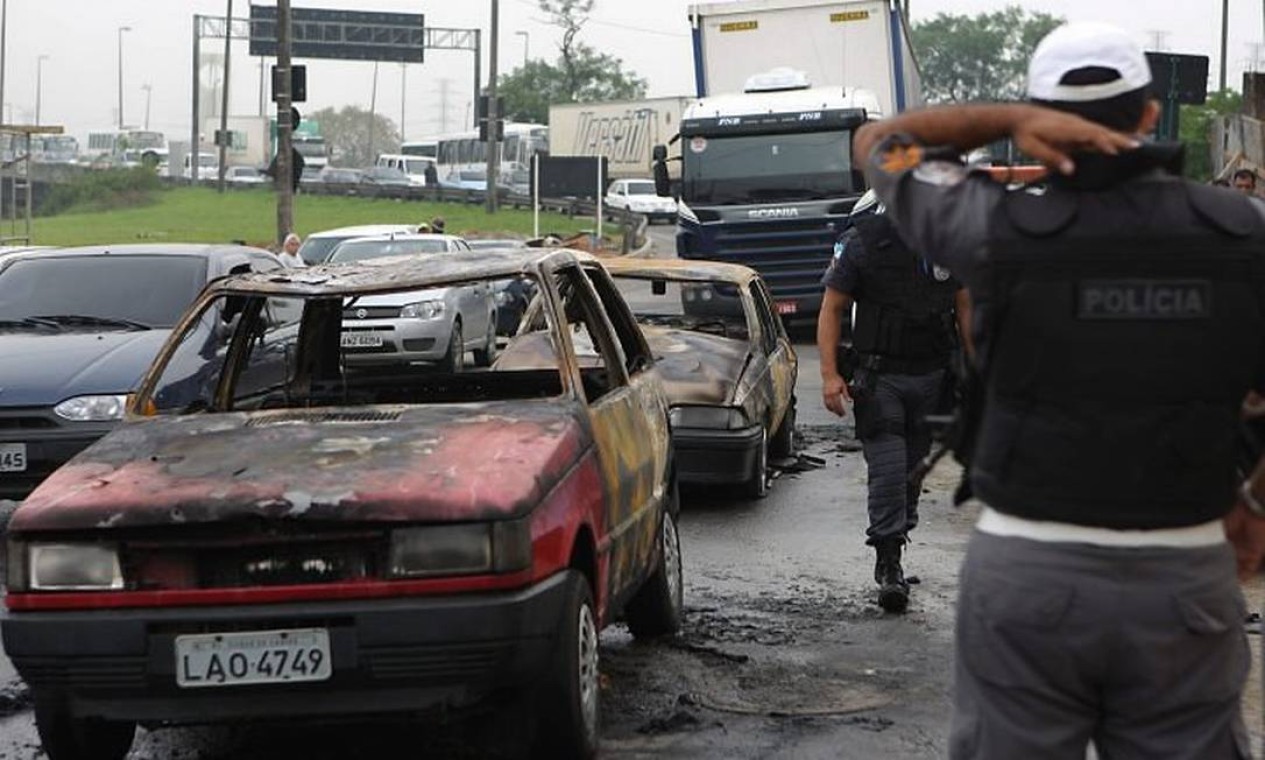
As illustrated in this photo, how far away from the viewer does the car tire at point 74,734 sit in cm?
533

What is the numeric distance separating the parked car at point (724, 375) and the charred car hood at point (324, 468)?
4.39 meters

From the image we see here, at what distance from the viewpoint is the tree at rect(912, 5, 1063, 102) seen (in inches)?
4865

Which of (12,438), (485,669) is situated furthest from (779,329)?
(485,669)

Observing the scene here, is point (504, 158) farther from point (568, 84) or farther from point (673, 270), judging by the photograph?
point (673, 270)

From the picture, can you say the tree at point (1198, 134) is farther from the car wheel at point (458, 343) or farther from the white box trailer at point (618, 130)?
the white box trailer at point (618, 130)

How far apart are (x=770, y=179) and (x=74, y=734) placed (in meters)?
17.9

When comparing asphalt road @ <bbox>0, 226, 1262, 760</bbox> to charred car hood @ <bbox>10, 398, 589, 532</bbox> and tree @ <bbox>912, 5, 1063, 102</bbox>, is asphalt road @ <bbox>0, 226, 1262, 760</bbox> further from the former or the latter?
tree @ <bbox>912, 5, 1063, 102</bbox>

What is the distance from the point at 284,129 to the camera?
2888cm

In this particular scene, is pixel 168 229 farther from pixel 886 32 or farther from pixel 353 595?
pixel 353 595

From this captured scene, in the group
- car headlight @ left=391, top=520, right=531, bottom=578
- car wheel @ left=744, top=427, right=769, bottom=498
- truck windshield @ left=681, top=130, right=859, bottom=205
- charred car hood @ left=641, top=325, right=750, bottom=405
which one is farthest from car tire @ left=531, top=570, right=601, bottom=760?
truck windshield @ left=681, top=130, right=859, bottom=205

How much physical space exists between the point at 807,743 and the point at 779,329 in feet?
23.4

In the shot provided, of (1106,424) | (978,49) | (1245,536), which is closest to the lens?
(1106,424)

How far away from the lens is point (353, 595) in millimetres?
5051

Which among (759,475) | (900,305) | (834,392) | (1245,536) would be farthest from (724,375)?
(1245,536)
